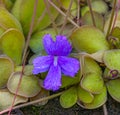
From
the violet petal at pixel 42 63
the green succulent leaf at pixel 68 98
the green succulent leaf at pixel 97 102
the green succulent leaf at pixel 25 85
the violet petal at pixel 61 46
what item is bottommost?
the green succulent leaf at pixel 97 102

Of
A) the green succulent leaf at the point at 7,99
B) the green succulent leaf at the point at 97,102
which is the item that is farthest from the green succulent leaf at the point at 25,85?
the green succulent leaf at the point at 97,102

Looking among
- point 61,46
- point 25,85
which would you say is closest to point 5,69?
point 25,85

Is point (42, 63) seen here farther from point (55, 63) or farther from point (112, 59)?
point (112, 59)

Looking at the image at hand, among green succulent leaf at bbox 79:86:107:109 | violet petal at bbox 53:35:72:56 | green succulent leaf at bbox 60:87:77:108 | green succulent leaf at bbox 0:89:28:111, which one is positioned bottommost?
green succulent leaf at bbox 79:86:107:109

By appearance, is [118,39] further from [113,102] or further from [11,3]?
[11,3]

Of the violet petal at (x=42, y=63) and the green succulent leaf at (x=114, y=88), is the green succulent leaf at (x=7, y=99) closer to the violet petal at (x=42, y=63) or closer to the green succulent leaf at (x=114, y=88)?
the violet petal at (x=42, y=63)

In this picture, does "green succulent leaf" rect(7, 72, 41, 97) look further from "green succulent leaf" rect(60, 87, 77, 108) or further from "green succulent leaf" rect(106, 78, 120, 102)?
"green succulent leaf" rect(106, 78, 120, 102)

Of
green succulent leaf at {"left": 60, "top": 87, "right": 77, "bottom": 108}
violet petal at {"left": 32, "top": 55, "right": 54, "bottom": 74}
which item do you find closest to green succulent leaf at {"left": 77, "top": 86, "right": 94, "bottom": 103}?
green succulent leaf at {"left": 60, "top": 87, "right": 77, "bottom": 108}
